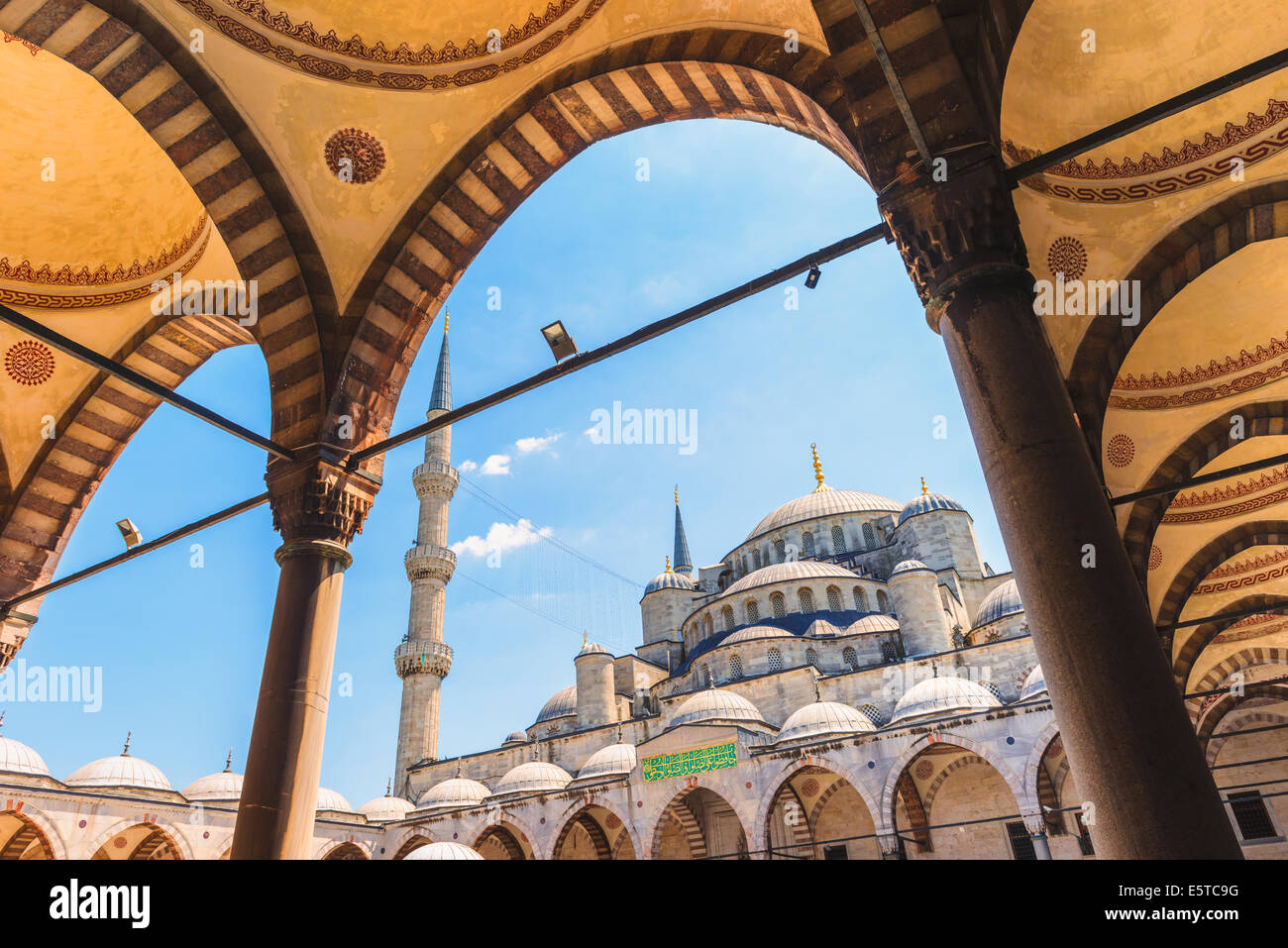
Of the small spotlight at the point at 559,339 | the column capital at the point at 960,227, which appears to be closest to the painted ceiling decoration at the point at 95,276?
the small spotlight at the point at 559,339

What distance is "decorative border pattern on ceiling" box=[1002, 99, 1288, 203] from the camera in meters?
5.96

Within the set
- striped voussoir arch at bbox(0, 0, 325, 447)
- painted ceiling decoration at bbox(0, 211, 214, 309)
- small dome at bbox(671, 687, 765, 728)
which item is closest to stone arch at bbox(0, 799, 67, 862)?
painted ceiling decoration at bbox(0, 211, 214, 309)

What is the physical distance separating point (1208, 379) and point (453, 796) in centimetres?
2071

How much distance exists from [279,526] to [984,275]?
13.9 ft

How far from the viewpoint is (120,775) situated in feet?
61.3

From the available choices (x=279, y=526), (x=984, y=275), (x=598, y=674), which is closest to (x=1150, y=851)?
(x=984, y=275)

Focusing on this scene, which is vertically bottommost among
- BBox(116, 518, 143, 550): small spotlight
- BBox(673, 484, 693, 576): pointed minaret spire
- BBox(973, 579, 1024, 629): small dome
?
BBox(116, 518, 143, 550): small spotlight

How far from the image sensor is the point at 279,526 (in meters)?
5.09

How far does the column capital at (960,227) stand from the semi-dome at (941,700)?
16.0m

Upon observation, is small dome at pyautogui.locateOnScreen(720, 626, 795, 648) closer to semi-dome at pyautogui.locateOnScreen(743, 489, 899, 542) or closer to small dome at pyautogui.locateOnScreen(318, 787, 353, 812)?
semi-dome at pyautogui.locateOnScreen(743, 489, 899, 542)

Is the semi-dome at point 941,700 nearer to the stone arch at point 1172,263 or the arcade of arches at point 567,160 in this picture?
the arcade of arches at point 567,160

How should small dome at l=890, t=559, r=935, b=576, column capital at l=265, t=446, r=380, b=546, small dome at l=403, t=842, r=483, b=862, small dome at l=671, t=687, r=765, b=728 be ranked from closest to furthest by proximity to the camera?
column capital at l=265, t=446, r=380, b=546 → small dome at l=403, t=842, r=483, b=862 → small dome at l=671, t=687, r=765, b=728 → small dome at l=890, t=559, r=935, b=576

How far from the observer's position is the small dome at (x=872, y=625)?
80.6 ft

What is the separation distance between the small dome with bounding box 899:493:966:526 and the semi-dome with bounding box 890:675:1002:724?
435 inches
